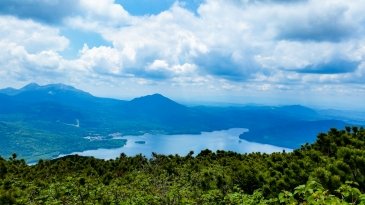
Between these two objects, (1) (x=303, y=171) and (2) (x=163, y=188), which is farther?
(2) (x=163, y=188)

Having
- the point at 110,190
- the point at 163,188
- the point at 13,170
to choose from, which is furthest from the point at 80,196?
the point at 13,170

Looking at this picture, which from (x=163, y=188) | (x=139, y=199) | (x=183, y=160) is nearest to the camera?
(x=139, y=199)

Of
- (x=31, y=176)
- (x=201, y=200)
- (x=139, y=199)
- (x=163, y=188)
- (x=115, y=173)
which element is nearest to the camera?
(x=139, y=199)

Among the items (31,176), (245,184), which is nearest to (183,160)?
(31,176)

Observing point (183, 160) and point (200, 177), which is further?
point (183, 160)

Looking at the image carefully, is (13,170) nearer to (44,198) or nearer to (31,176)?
(31,176)

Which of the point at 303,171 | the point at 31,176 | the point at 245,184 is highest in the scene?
the point at 303,171

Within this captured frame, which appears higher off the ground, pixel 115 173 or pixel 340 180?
pixel 340 180

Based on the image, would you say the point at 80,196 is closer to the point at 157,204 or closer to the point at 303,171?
the point at 157,204

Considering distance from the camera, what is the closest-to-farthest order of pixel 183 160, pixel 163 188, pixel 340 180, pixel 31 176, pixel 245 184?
pixel 340 180, pixel 245 184, pixel 163 188, pixel 31 176, pixel 183 160
